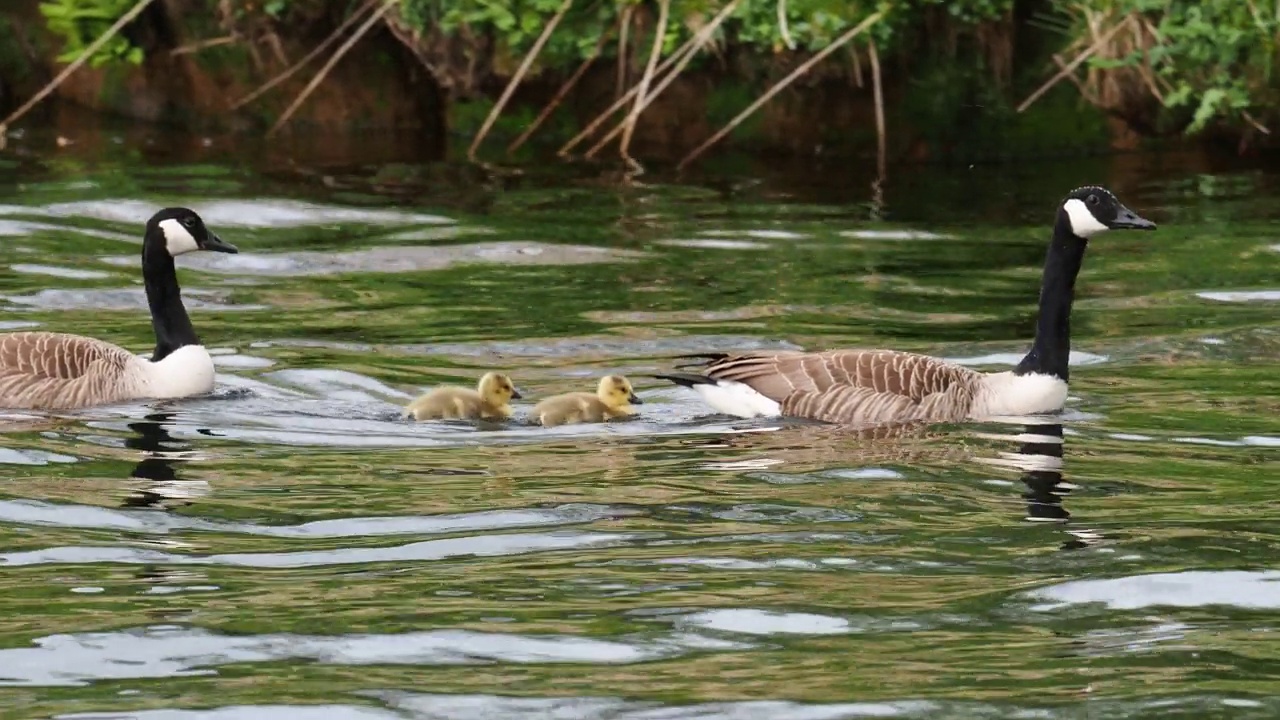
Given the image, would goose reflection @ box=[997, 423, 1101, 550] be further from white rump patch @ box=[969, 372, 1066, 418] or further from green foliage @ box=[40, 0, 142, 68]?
green foliage @ box=[40, 0, 142, 68]

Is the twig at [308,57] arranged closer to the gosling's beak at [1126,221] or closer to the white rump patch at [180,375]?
the white rump patch at [180,375]

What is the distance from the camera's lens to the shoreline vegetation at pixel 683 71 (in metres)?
20.4

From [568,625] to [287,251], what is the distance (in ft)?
35.9

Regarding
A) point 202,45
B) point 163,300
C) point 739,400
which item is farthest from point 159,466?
point 202,45

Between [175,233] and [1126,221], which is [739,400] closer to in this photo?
[1126,221]

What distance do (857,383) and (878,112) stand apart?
29.3 feet

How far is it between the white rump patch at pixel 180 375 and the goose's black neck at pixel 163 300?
0.20 m

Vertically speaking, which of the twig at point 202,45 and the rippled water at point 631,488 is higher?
the twig at point 202,45

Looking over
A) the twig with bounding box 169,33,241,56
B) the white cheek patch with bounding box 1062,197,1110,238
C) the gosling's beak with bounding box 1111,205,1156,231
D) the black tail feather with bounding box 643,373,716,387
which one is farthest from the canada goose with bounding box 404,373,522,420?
the twig with bounding box 169,33,241,56

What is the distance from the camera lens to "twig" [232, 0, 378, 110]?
2208cm

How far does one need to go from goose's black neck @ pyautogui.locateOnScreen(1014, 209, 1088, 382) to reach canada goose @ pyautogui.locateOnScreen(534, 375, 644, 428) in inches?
88.3

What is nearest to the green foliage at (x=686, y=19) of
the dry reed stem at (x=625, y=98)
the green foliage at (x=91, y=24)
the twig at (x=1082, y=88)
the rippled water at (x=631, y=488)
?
the dry reed stem at (x=625, y=98)

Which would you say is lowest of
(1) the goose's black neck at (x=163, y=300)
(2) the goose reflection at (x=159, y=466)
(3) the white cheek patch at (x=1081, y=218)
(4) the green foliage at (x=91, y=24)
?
(2) the goose reflection at (x=159, y=466)

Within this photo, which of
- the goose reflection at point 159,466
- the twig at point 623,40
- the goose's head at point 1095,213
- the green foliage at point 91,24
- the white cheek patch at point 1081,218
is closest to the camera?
the goose reflection at point 159,466
